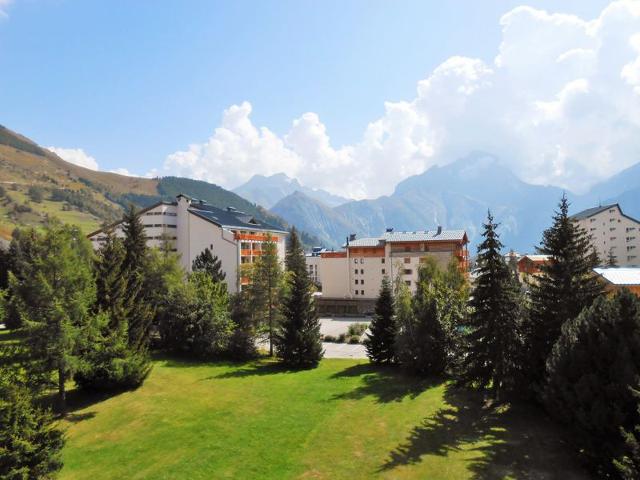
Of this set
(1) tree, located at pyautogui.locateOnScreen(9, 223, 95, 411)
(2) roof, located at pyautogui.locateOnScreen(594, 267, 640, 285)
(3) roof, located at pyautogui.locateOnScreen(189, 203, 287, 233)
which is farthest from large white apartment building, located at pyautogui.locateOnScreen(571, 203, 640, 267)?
(1) tree, located at pyautogui.locateOnScreen(9, 223, 95, 411)

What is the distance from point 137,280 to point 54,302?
12.4 meters

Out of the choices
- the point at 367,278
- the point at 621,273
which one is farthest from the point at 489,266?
the point at 367,278

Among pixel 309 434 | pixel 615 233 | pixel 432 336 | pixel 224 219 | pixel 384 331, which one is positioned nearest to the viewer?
pixel 309 434

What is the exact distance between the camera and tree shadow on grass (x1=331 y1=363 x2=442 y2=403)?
2589cm

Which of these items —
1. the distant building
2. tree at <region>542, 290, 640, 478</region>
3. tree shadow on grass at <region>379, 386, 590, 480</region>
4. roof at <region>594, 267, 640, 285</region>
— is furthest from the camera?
roof at <region>594, 267, 640, 285</region>

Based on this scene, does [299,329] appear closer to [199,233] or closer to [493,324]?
[493,324]

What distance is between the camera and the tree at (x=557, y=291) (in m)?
22.8

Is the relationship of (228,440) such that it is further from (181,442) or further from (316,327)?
(316,327)

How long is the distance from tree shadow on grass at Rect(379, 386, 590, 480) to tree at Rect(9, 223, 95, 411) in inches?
757

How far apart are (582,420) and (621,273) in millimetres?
54799

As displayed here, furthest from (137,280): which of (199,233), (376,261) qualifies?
(376,261)

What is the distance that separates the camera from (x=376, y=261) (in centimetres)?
8288

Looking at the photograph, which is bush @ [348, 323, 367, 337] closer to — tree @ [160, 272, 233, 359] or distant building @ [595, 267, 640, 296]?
tree @ [160, 272, 233, 359]

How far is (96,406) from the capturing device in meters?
26.6
